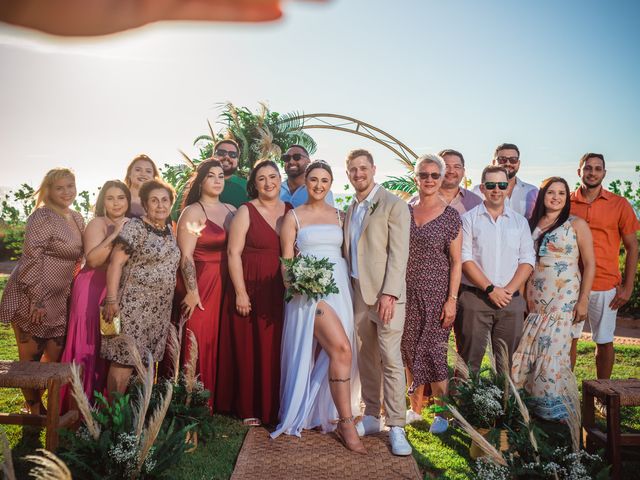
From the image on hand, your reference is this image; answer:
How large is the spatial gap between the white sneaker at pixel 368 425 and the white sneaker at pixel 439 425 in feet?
1.70

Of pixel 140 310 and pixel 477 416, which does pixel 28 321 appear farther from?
pixel 477 416

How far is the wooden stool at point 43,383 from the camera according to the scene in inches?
163

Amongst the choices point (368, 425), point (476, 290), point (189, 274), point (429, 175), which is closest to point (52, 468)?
point (189, 274)

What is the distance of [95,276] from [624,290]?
5.76 metres

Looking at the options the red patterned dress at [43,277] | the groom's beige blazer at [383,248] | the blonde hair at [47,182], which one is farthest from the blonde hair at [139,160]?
the groom's beige blazer at [383,248]

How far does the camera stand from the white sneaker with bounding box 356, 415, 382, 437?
17.6ft

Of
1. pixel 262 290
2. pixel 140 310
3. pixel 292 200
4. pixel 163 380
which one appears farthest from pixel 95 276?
pixel 292 200

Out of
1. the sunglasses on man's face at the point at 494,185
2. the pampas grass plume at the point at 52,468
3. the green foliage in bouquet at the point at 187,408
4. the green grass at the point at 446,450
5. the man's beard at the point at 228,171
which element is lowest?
the green grass at the point at 446,450

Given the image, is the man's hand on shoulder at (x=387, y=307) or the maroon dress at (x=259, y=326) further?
the maroon dress at (x=259, y=326)

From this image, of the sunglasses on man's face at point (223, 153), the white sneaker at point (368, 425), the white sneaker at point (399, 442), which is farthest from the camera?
the sunglasses on man's face at point (223, 153)

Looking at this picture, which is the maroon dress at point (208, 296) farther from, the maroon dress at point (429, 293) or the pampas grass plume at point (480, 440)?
the pampas grass plume at point (480, 440)

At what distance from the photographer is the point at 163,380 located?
5352 mm

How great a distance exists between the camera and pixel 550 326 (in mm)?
5574

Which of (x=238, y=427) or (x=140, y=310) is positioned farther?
(x=238, y=427)
